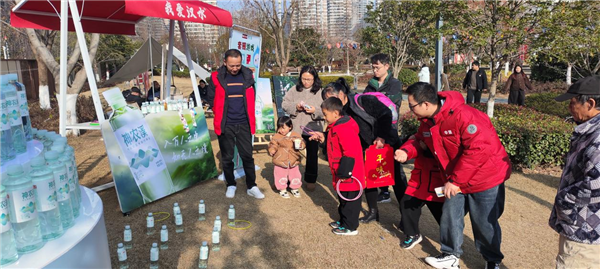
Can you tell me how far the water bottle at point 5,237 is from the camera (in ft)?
4.49

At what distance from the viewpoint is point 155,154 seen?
15.7 ft

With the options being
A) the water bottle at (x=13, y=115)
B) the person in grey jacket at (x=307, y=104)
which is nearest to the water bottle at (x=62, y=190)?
the water bottle at (x=13, y=115)

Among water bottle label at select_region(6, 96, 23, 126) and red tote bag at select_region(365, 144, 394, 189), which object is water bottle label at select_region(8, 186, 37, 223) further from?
red tote bag at select_region(365, 144, 394, 189)

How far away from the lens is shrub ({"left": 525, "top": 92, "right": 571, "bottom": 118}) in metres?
11.1

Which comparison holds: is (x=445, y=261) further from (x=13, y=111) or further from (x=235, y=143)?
(x=13, y=111)

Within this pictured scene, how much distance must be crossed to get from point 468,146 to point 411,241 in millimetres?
1299

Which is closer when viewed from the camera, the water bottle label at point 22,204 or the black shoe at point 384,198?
the water bottle label at point 22,204

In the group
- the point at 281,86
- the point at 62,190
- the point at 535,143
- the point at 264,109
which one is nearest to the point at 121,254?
the point at 62,190

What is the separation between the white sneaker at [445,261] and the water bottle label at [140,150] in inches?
129

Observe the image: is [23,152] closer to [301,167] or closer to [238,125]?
[238,125]

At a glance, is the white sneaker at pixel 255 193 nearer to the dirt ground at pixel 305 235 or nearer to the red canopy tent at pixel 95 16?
the dirt ground at pixel 305 235

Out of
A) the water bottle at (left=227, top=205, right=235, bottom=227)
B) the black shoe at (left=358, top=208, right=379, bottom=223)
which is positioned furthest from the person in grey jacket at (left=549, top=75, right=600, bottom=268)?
the water bottle at (left=227, top=205, right=235, bottom=227)

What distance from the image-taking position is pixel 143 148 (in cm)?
461

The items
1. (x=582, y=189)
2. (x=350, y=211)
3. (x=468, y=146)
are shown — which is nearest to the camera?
(x=582, y=189)
